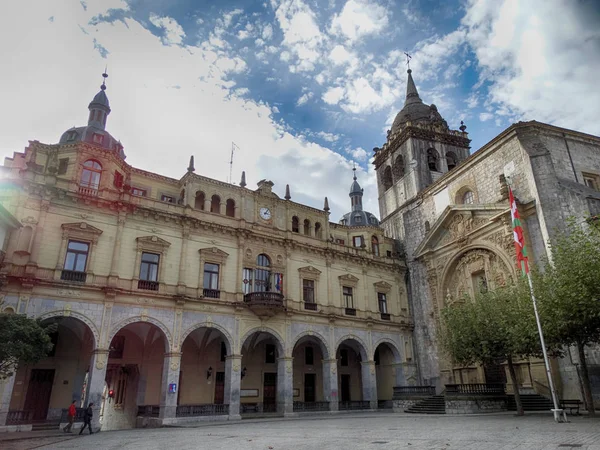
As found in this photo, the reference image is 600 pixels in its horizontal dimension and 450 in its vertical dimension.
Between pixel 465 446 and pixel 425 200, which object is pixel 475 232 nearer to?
pixel 425 200

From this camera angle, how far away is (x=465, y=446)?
30.9 feet

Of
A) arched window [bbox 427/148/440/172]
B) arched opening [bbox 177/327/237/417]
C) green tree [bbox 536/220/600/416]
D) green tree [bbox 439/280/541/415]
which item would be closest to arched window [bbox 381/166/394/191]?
arched window [bbox 427/148/440/172]

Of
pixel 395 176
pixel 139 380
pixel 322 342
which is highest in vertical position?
pixel 395 176

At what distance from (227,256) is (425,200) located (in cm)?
1859

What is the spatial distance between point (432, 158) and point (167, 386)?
30958 millimetres

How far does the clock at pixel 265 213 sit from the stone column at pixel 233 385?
10454 millimetres

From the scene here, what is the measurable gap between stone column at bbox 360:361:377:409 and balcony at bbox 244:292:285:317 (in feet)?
30.6

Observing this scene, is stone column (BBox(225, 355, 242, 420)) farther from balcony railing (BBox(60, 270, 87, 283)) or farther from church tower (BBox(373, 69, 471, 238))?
church tower (BBox(373, 69, 471, 238))

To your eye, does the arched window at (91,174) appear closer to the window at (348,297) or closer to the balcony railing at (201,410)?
the balcony railing at (201,410)

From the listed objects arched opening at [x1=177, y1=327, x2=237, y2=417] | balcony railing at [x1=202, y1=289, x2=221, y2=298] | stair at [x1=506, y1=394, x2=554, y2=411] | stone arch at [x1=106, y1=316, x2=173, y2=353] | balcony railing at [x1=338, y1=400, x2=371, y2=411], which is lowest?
balcony railing at [x1=338, y1=400, x2=371, y2=411]

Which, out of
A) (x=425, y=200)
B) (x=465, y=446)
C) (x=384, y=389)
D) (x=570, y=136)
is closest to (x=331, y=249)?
(x=425, y=200)

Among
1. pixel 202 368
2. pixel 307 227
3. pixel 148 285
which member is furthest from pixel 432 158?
pixel 148 285

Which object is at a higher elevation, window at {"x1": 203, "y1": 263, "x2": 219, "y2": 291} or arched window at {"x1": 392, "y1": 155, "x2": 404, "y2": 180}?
arched window at {"x1": 392, "y1": 155, "x2": 404, "y2": 180}

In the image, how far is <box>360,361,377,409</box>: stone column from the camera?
31.8 m
